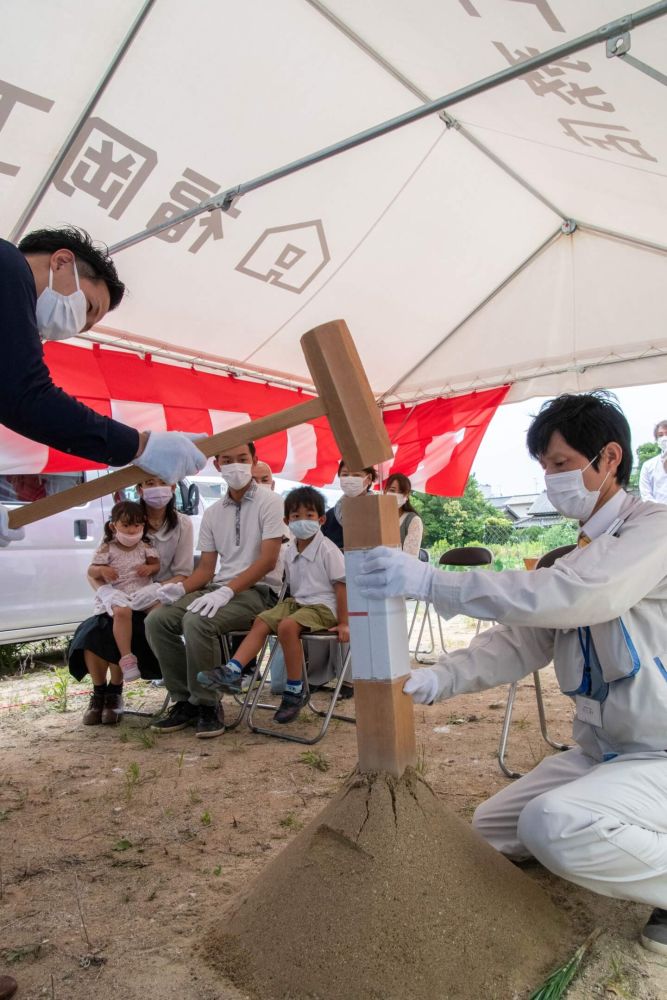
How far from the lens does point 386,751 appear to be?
166 centimetres

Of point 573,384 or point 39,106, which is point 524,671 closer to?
point 39,106

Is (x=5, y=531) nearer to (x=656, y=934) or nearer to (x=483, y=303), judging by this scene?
(x=656, y=934)

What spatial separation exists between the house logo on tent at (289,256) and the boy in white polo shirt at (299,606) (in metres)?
1.42

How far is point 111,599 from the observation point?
3.99 meters

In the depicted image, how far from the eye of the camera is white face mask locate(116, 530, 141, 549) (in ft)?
13.6

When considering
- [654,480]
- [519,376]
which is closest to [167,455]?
[519,376]

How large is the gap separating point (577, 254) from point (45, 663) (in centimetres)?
577

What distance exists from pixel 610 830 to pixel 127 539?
333 cm

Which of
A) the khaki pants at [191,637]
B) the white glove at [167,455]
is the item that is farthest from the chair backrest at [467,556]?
the white glove at [167,455]

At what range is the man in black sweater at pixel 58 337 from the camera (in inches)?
67.1

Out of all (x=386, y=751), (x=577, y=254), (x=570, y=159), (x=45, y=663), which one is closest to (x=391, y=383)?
(x=577, y=254)

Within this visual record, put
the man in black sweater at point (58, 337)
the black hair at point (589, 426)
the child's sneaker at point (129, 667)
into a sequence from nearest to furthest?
the man in black sweater at point (58, 337), the black hair at point (589, 426), the child's sneaker at point (129, 667)

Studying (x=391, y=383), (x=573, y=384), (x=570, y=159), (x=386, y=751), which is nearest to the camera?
(x=386, y=751)

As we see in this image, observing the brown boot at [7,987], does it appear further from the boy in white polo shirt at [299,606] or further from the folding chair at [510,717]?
the boy in white polo shirt at [299,606]
